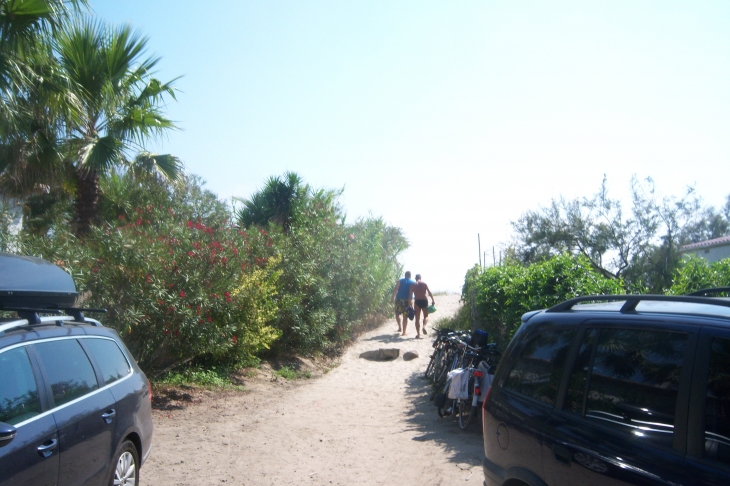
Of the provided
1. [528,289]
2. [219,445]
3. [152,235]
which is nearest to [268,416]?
[219,445]

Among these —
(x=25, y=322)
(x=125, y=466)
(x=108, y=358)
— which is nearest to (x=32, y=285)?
(x=25, y=322)

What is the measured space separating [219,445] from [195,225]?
4129mm

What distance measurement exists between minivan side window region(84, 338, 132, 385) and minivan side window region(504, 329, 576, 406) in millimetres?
3036

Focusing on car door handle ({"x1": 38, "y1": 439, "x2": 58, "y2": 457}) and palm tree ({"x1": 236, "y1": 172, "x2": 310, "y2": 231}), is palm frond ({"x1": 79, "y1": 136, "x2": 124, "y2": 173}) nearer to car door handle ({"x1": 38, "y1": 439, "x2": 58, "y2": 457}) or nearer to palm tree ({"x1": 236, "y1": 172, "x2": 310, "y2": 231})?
palm tree ({"x1": 236, "y1": 172, "x2": 310, "y2": 231})

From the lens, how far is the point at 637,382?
282 cm

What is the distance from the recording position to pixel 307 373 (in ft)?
38.6

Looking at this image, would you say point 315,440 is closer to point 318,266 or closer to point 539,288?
point 539,288

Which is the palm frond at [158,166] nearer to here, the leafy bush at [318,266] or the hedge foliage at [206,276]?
the hedge foliage at [206,276]

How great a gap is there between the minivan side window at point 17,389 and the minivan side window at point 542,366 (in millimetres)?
2948

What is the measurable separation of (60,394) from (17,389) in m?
0.37

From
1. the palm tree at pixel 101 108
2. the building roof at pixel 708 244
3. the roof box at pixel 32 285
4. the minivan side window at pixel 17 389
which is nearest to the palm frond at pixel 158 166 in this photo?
the palm tree at pixel 101 108

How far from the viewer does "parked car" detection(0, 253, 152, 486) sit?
3330 mm

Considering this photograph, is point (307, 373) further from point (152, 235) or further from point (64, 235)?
point (64, 235)

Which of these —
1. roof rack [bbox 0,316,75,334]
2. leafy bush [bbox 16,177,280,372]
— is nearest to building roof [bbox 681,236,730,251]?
leafy bush [bbox 16,177,280,372]
